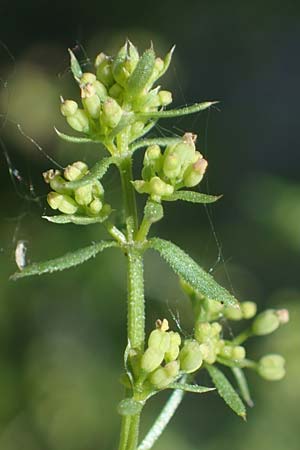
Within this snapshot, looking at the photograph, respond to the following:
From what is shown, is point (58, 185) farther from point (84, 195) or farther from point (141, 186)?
point (141, 186)

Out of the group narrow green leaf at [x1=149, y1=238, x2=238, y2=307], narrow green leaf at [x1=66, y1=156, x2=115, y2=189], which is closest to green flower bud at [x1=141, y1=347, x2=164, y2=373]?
narrow green leaf at [x1=149, y1=238, x2=238, y2=307]

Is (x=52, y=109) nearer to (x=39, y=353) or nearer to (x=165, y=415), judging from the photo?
(x=39, y=353)

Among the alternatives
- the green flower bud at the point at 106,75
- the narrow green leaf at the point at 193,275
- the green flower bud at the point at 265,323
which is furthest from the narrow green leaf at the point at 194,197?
the green flower bud at the point at 265,323

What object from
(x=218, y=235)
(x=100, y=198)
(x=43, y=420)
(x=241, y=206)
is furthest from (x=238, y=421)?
(x=100, y=198)

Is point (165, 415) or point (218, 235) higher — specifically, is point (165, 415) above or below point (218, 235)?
above

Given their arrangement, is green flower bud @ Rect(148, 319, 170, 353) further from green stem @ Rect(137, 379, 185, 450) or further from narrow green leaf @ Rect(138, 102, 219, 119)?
narrow green leaf @ Rect(138, 102, 219, 119)

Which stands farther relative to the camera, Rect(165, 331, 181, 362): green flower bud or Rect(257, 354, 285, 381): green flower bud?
Rect(257, 354, 285, 381): green flower bud
